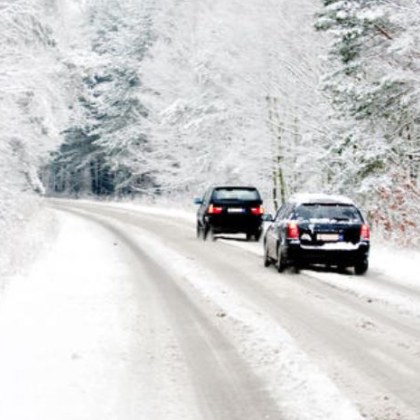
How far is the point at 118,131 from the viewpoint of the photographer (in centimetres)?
6072

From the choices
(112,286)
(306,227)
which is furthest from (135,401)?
(306,227)

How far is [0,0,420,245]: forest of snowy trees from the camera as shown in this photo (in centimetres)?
2070

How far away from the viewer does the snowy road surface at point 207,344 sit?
628 centimetres

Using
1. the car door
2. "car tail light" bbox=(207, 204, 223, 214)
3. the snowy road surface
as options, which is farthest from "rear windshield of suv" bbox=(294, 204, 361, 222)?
the car door

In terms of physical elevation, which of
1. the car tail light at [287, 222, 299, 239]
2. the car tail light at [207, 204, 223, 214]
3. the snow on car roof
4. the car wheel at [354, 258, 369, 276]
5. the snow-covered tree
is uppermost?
the snow-covered tree

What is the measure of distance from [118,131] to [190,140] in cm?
1550

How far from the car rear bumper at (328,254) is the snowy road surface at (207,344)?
0.33 meters

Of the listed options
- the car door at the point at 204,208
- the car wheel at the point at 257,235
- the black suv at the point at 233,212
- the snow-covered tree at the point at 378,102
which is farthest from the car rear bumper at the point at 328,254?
the car door at the point at 204,208

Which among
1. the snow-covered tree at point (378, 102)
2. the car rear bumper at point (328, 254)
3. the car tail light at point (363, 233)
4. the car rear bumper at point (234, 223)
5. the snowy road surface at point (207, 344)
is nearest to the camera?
the snowy road surface at point (207, 344)

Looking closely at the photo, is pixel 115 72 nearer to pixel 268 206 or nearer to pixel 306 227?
pixel 268 206

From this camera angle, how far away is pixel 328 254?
15766 millimetres

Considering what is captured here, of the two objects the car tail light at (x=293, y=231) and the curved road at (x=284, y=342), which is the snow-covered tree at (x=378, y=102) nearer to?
the car tail light at (x=293, y=231)

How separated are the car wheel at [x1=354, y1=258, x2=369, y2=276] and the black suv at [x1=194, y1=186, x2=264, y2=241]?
974cm

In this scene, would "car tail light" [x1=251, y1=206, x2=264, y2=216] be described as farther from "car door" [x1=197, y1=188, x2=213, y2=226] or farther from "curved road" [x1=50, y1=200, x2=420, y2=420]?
"curved road" [x1=50, y1=200, x2=420, y2=420]
